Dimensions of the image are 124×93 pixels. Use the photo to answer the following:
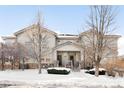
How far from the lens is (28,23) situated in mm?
7512

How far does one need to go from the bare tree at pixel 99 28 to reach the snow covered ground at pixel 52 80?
216 mm

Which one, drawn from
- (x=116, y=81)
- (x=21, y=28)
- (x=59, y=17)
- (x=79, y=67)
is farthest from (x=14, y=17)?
(x=116, y=81)

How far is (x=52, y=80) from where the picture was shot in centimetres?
743

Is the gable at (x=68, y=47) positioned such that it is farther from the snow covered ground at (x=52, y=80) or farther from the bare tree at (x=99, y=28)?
the snow covered ground at (x=52, y=80)

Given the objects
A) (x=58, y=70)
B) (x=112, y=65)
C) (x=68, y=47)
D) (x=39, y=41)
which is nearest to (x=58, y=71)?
(x=58, y=70)

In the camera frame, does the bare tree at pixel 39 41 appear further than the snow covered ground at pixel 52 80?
Yes

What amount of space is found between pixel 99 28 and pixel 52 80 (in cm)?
112

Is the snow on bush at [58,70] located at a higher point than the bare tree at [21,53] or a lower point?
lower

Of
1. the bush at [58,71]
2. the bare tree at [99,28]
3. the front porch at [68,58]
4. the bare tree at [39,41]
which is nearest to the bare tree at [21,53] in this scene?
the bare tree at [39,41]

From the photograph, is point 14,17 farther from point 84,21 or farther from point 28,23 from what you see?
point 84,21

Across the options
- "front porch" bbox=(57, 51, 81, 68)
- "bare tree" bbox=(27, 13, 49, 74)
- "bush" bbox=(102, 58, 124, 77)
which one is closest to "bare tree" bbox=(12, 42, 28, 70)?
"bare tree" bbox=(27, 13, 49, 74)

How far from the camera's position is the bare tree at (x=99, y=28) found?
24.6ft

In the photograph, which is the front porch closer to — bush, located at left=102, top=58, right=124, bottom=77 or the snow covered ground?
the snow covered ground

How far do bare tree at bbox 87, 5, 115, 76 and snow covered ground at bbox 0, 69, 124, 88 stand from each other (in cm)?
22
